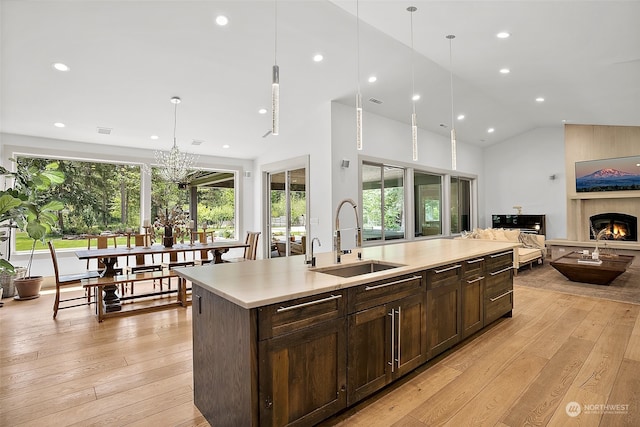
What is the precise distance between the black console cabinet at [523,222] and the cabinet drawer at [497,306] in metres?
6.27

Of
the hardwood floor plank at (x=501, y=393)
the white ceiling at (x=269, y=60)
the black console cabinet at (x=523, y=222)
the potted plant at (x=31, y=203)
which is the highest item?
the white ceiling at (x=269, y=60)

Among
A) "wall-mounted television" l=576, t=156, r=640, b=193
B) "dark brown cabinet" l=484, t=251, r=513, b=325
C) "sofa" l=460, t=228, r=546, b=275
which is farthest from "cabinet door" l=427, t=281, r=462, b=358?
"wall-mounted television" l=576, t=156, r=640, b=193

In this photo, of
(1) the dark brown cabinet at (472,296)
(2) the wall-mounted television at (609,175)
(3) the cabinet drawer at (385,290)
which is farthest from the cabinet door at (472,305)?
(2) the wall-mounted television at (609,175)

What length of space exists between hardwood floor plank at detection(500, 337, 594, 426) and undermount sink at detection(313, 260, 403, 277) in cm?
120

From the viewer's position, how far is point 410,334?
2.41 meters

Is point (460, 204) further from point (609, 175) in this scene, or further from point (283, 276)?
point (283, 276)

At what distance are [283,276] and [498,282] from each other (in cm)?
268

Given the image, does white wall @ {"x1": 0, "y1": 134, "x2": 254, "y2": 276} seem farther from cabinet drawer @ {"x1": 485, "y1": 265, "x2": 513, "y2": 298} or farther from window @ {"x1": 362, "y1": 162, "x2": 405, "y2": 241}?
cabinet drawer @ {"x1": 485, "y1": 265, "x2": 513, "y2": 298}

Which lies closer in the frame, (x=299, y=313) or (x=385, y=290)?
(x=299, y=313)

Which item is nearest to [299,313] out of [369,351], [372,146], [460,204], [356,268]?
[369,351]

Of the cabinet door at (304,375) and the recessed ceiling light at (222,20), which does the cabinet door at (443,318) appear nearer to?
the cabinet door at (304,375)

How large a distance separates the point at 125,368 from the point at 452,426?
2.54 metres

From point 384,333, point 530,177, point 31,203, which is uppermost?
point 530,177

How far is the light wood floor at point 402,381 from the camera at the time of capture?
207 centimetres
